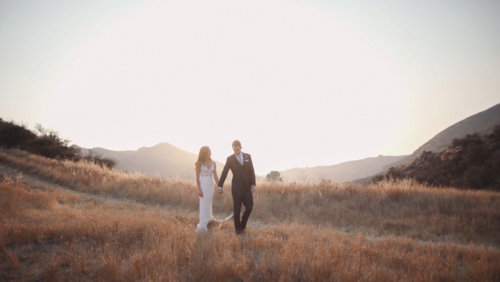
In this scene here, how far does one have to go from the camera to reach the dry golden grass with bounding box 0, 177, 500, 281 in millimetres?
3662

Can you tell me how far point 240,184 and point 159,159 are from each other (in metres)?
89.1

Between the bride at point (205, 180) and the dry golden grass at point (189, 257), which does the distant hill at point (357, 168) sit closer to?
the bride at point (205, 180)

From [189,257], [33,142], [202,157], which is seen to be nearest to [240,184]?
[202,157]

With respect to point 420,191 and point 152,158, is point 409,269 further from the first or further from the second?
point 152,158

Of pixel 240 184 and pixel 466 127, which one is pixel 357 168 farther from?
pixel 240 184

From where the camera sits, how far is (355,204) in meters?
9.89

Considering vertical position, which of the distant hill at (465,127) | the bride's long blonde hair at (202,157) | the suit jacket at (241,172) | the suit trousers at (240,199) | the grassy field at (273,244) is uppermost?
the distant hill at (465,127)

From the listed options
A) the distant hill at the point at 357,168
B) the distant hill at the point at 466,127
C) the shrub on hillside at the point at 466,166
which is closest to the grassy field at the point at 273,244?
the shrub on hillside at the point at 466,166

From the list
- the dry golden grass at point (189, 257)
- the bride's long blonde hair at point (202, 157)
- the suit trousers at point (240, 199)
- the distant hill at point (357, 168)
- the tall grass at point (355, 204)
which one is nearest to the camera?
the dry golden grass at point (189, 257)

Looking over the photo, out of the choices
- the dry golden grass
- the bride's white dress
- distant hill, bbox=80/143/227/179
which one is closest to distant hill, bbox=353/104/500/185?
the dry golden grass

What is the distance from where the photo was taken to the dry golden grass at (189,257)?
12.0ft

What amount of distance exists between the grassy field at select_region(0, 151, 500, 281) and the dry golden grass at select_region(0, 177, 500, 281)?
0.02 metres

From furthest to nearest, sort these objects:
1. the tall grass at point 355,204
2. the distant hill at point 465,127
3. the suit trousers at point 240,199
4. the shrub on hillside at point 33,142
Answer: the distant hill at point 465,127 < the shrub on hillside at point 33,142 < the tall grass at point 355,204 < the suit trousers at point 240,199

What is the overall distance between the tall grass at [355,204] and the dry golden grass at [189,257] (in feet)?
8.30
